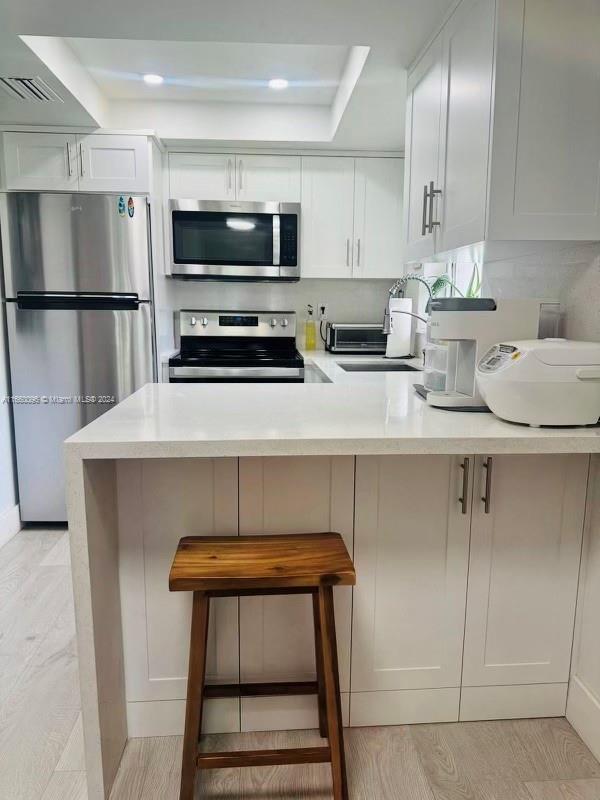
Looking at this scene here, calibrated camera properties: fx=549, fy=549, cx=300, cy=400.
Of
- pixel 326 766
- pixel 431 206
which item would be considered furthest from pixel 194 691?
pixel 431 206

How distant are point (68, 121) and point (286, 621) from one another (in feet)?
9.12

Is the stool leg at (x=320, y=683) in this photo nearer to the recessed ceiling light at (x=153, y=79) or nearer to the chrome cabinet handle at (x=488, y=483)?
the chrome cabinet handle at (x=488, y=483)

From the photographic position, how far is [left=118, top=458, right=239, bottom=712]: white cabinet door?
153cm

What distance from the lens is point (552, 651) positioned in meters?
1.68

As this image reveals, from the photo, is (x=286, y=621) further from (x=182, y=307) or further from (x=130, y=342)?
(x=182, y=307)

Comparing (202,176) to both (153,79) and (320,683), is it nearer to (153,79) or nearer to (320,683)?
(153,79)

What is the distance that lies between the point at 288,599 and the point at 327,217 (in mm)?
2590

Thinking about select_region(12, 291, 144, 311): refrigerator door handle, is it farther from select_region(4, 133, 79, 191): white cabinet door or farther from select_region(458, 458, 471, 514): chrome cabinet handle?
select_region(458, 458, 471, 514): chrome cabinet handle

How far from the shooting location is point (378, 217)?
3.53 m

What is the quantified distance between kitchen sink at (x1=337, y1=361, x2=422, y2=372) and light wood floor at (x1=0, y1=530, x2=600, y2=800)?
67.6 inches

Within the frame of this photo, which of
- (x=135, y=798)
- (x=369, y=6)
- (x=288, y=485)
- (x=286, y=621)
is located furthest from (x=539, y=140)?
(x=135, y=798)

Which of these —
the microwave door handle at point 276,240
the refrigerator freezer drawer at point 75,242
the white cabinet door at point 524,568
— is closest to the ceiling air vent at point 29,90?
the refrigerator freezer drawer at point 75,242

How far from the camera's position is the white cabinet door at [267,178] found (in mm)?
3406

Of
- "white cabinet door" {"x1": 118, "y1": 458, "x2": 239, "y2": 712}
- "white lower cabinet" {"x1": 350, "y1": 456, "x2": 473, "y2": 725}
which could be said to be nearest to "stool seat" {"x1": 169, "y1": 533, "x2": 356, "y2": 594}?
"white cabinet door" {"x1": 118, "y1": 458, "x2": 239, "y2": 712}
